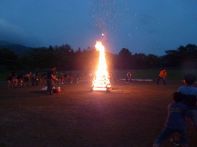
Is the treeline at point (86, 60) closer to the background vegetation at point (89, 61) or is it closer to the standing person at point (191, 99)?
the background vegetation at point (89, 61)

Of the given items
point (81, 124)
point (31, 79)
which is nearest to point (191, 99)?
point (81, 124)

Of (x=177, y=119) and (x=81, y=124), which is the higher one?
(x=177, y=119)

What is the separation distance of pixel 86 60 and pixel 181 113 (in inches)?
3127

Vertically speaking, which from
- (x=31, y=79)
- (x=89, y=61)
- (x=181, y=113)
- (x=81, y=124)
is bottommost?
(x=81, y=124)

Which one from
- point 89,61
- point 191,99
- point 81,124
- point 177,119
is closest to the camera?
point 177,119

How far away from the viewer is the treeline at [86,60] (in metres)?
80.9

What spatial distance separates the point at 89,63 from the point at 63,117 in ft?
233

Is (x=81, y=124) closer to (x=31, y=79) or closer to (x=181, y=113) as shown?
(x=181, y=113)

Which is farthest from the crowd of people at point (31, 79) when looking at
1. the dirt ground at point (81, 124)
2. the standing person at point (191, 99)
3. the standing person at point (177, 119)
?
the standing person at point (177, 119)

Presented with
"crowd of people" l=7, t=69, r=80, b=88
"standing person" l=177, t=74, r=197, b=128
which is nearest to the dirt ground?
"standing person" l=177, t=74, r=197, b=128

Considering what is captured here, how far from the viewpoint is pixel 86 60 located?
88938mm

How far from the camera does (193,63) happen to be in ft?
259

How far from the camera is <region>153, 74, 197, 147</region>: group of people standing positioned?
31.7 feet

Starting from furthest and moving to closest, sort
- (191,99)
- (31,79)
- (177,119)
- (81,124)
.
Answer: (31,79), (81,124), (191,99), (177,119)
